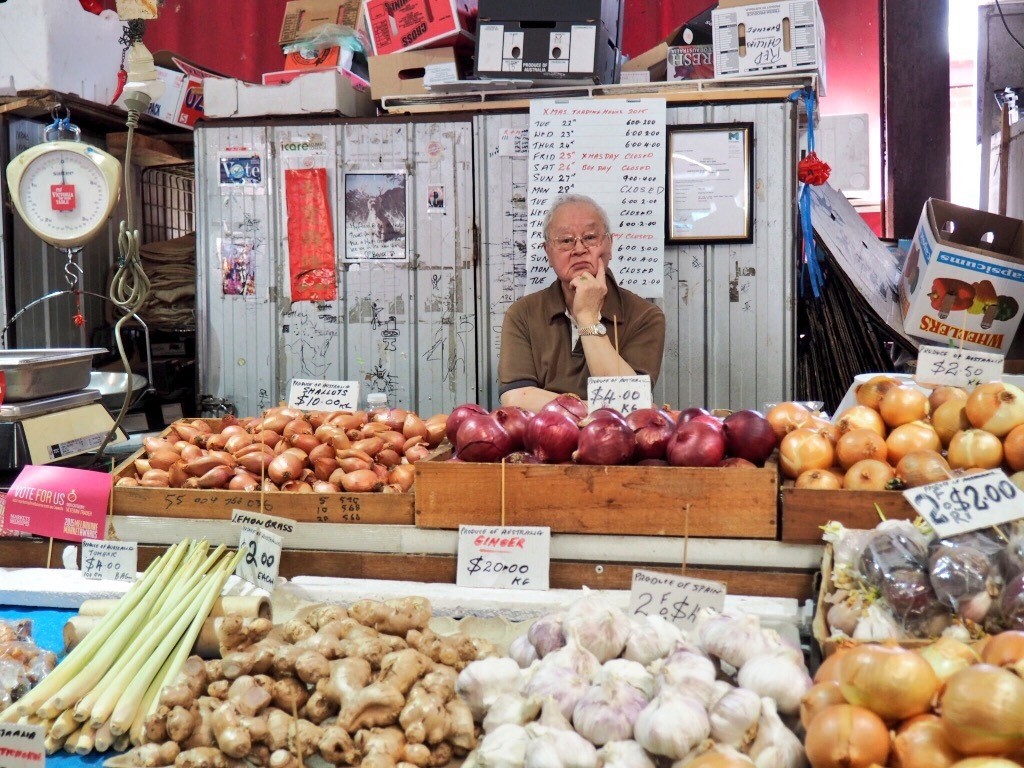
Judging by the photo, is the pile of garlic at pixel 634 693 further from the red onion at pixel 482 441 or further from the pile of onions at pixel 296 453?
the pile of onions at pixel 296 453

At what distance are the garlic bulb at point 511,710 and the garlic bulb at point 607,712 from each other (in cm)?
6

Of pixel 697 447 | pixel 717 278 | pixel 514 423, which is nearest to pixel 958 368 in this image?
pixel 697 447

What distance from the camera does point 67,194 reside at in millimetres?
3664

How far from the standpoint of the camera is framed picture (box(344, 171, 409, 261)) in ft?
15.1

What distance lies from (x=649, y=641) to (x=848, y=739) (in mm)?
428

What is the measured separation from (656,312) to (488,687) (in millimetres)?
2284

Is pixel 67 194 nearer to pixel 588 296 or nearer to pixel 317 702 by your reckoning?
pixel 588 296

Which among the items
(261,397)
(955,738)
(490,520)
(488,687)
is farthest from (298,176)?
(955,738)

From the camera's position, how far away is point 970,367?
251 centimetres

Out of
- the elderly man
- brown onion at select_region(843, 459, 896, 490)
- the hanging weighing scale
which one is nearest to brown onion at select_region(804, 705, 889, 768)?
brown onion at select_region(843, 459, 896, 490)

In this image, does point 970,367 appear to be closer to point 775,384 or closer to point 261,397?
point 775,384

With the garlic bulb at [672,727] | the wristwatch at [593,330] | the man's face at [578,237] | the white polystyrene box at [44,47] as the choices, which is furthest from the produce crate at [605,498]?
the white polystyrene box at [44,47]

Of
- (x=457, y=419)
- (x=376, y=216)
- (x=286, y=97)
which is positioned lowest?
(x=457, y=419)

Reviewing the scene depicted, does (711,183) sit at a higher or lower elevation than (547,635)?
higher
